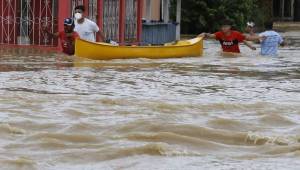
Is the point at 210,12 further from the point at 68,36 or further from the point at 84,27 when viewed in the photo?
the point at 68,36

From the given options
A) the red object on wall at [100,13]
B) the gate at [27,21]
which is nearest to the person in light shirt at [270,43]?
the red object on wall at [100,13]

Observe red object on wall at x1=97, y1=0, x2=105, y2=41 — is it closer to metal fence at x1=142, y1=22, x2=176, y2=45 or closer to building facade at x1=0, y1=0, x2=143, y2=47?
building facade at x1=0, y1=0, x2=143, y2=47

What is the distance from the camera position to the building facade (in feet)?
70.9

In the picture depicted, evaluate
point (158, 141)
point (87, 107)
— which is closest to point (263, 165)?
point (158, 141)

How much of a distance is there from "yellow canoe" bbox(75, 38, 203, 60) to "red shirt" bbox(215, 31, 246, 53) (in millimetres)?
909

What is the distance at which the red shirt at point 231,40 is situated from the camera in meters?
20.2

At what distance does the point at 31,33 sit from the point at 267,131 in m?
14.6

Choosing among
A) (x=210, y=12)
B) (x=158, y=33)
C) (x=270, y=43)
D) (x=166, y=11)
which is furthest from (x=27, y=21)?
(x=210, y=12)

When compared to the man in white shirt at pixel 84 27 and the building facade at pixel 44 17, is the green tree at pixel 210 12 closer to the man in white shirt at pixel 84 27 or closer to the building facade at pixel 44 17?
the building facade at pixel 44 17

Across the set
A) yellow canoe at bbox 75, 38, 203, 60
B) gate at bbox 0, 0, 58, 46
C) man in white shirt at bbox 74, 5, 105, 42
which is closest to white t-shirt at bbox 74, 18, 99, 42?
man in white shirt at bbox 74, 5, 105, 42

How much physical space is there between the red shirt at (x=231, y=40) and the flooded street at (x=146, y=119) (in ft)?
14.0

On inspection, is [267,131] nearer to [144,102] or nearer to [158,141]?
[158,141]

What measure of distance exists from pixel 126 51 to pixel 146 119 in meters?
9.39

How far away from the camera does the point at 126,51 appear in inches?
719
